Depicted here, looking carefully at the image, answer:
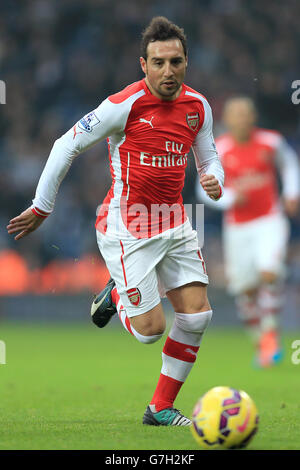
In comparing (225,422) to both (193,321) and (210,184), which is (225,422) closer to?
(193,321)

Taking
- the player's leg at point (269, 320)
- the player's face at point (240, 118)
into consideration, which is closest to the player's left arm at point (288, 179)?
the player's face at point (240, 118)

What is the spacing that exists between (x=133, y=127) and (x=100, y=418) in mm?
1739

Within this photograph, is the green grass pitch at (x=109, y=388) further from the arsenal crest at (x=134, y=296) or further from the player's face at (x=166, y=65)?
the player's face at (x=166, y=65)

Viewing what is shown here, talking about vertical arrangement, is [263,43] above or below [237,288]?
above

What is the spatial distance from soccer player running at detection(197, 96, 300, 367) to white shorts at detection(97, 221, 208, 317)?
411 centimetres

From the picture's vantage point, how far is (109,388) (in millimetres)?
6914

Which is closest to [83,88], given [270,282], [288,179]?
[288,179]

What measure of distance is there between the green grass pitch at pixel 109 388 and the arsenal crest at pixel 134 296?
2.28 ft

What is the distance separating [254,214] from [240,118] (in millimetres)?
1082

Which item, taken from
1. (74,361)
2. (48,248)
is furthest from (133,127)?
(48,248)

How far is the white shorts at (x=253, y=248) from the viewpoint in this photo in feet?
30.2

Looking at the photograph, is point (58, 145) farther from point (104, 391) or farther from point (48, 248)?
point (48, 248)

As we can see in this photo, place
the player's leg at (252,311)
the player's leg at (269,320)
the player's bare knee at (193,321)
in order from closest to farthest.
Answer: the player's bare knee at (193,321), the player's leg at (269,320), the player's leg at (252,311)
